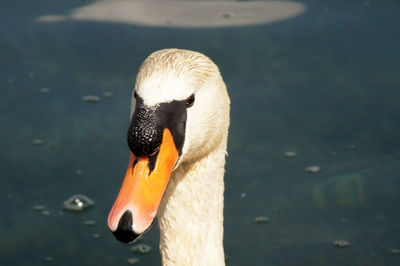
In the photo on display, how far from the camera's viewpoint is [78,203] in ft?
19.5

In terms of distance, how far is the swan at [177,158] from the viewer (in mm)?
3373

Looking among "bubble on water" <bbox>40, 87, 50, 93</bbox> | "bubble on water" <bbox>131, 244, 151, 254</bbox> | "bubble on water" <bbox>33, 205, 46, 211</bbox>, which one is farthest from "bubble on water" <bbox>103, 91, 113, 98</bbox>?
"bubble on water" <bbox>131, 244, 151, 254</bbox>

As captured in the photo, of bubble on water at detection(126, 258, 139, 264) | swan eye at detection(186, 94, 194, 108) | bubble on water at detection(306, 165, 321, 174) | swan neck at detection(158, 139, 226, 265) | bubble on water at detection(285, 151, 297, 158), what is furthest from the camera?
bubble on water at detection(285, 151, 297, 158)

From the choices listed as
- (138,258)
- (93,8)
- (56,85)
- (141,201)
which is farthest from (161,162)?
(93,8)

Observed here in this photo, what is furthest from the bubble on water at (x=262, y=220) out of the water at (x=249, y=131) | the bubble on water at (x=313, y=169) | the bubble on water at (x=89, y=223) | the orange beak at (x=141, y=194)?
the orange beak at (x=141, y=194)

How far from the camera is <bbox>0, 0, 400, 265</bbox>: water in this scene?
5660 mm

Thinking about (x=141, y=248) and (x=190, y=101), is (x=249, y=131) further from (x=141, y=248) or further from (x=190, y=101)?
(x=190, y=101)

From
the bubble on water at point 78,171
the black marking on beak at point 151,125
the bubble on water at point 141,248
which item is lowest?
the bubble on water at point 141,248

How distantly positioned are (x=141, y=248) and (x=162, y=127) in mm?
2259

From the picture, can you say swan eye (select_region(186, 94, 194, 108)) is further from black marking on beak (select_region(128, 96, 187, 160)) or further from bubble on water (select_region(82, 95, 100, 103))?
bubble on water (select_region(82, 95, 100, 103))

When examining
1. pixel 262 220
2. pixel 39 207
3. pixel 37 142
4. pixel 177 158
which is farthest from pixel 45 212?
pixel 177 158

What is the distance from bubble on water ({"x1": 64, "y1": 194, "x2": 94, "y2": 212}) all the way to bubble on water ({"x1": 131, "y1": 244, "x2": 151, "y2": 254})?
0.56 m

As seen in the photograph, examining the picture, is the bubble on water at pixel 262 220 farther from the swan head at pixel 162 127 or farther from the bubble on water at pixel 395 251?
the swan head at pixel 162 127

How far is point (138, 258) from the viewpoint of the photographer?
18.0 feet
